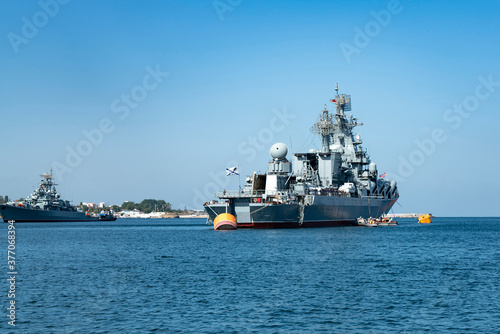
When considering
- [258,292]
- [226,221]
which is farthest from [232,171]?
[258,292]

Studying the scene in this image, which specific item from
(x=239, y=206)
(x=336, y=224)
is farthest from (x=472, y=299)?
(x=336, y=224)

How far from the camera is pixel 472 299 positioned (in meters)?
27.8

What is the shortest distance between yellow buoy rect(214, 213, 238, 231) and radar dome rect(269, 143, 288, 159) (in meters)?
16.4

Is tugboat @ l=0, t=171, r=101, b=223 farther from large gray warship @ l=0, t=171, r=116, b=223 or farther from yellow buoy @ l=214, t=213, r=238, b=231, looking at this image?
yellow buoy @ l=214, t=213, r=238, b=231

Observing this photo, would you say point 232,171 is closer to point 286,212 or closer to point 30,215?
point 286,212

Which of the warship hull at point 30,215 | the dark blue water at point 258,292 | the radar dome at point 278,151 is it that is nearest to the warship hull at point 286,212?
the radar dome at point 278,151

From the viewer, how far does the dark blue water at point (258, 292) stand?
2267 centimetres

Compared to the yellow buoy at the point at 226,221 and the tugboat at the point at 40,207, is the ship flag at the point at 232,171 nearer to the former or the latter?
the yellow buoy at the point at 226,221

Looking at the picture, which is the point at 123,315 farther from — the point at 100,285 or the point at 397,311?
the point at 397,311

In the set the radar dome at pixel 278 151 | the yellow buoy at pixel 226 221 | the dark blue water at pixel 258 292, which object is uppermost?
the radar dome at pixel 278 151

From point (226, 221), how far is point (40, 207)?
97.1 metres

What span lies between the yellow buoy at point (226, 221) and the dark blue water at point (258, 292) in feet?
108

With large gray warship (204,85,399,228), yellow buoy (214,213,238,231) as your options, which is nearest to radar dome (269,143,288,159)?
large gray warship (204,85,399,228)

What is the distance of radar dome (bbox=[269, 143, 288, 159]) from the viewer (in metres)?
95.5
